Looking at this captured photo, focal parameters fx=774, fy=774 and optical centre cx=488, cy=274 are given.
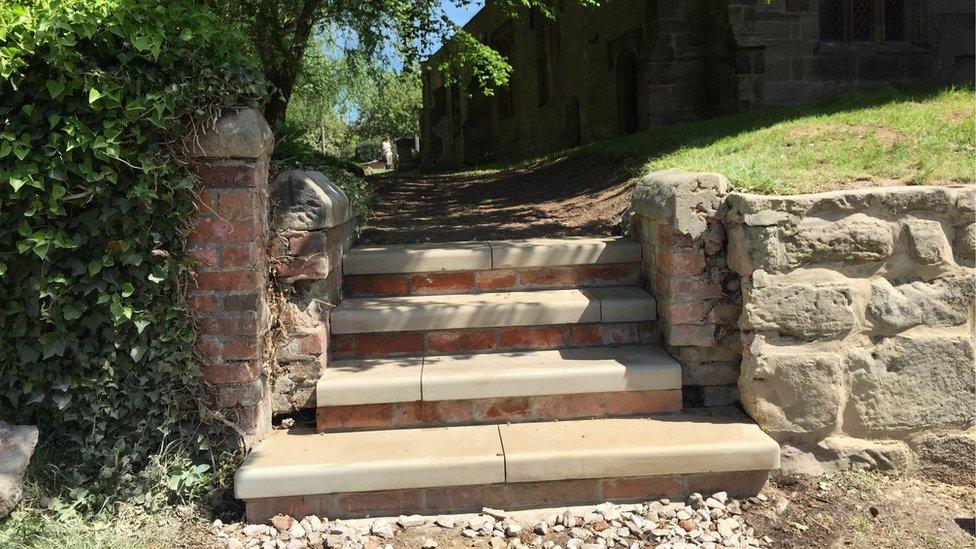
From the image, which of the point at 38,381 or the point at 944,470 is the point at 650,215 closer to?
the point at 944,470

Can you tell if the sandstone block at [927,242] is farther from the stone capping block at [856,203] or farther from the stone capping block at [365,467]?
the stone capping block at [365,467]

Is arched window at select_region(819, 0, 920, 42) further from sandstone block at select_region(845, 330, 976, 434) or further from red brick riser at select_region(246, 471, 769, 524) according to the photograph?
red brick riser at select_region(246, 471, 769, 524)

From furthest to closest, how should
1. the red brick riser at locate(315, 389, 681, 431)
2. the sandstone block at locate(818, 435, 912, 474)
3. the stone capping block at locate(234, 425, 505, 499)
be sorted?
the red brick riser at locate(315, 389, 681, 431), the sandstone block at locate(818, 435, 912, 474), the stone capping block at locate(234, 425, 505, 499)

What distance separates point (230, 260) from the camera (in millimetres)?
3557

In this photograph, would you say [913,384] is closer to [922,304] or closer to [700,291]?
[922,304]

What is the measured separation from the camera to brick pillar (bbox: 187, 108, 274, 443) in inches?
137

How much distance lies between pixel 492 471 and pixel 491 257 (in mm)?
1478

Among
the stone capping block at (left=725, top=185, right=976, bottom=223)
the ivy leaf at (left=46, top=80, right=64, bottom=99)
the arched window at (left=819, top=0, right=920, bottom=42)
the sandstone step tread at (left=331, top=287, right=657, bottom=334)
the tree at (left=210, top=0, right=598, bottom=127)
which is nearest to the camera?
the ivy leaf at (left=46, top=80, right=64, bottom=99)

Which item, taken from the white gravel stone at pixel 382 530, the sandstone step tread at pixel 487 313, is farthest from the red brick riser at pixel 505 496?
the sandstone step tread at pixel 487 313

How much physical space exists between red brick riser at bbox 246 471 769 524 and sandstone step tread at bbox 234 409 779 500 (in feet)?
0.22

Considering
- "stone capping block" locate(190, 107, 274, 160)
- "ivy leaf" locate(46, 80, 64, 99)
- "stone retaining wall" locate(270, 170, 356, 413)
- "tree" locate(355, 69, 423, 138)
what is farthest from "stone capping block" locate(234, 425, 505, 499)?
"tree" locate(355, 69, 423, 138)

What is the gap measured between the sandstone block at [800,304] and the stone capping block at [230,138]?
244 cm

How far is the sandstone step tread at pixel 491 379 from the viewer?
3.83 meters

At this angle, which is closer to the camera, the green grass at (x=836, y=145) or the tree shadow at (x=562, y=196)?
the green grass at (x=836, y=145)
